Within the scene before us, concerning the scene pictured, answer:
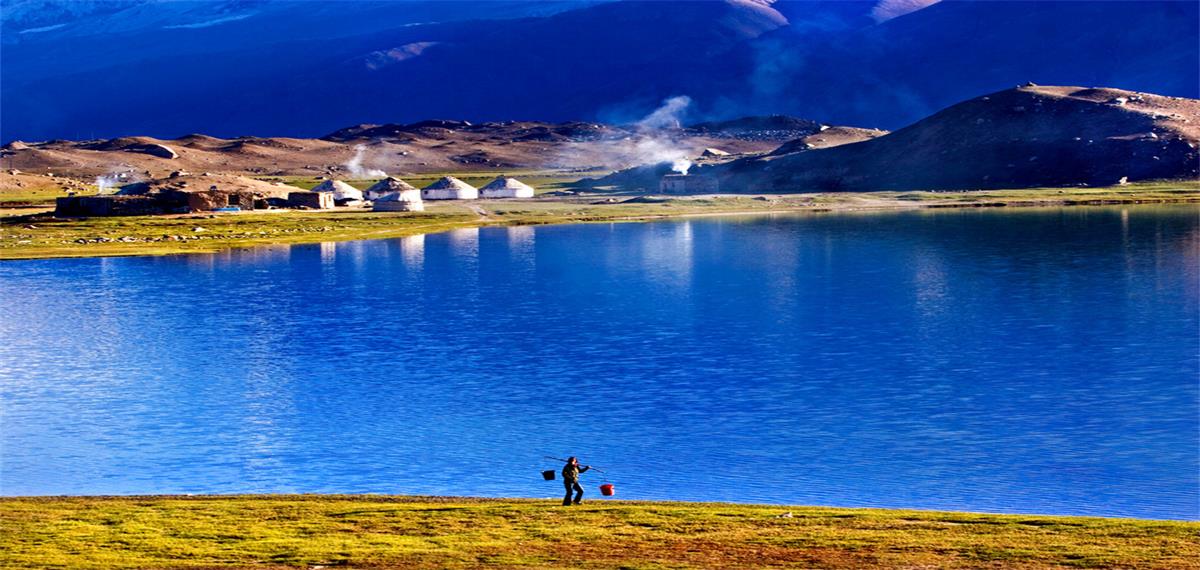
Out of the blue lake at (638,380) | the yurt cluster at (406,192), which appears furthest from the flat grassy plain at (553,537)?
the yurt cluster at (406,192)

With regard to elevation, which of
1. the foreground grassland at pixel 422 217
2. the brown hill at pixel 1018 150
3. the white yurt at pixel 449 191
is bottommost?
the foreground grassland at pixel 422 217

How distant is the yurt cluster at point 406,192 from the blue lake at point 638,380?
232 ft

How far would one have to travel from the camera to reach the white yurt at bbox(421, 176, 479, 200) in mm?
190125

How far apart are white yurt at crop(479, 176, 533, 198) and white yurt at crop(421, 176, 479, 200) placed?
66.5 inches

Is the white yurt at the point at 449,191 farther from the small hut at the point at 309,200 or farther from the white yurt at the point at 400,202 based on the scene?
the small hut at the point at 309,200

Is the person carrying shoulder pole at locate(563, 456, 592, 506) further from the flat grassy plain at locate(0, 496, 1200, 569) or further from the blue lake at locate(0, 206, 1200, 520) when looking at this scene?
the blue lake at locate(0, 206, 1200, 520)

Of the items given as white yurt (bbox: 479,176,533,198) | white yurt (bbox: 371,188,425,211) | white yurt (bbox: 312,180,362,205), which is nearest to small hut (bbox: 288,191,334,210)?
white yurt (bbox: 371,188,425,211)

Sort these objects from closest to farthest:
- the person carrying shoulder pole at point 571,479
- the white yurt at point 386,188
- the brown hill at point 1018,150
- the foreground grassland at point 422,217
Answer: the person carrying shoulder pole at point 571,479 < the foreground grassland at point 422,217 < the brown hill at point 1018,150 < the white yurt at point 386,188

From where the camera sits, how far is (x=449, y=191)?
627 ft

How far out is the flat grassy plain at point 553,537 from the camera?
24250mm

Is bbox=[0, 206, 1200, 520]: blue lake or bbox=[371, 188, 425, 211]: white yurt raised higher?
bbox=[371, 188, 425, 211]: white yurt

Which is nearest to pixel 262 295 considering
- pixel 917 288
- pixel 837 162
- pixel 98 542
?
pixel 917 288

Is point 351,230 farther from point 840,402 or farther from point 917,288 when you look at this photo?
point 840,402

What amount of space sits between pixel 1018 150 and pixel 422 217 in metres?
77.7
